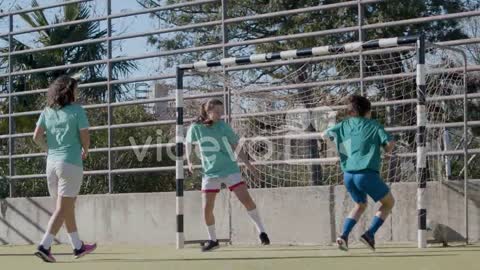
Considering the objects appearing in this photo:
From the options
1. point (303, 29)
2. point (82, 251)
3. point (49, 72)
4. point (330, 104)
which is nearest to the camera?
point (82, 251)

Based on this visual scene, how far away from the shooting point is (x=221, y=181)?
1140 cm

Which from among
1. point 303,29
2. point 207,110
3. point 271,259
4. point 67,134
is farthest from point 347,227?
point 303,29

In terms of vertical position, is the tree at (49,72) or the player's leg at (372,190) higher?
the tree at (49,72)

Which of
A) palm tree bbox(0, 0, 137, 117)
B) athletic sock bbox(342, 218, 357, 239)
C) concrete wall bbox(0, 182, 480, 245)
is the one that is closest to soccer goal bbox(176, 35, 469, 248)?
concrete wall bbox(0, 182, 480, 245)

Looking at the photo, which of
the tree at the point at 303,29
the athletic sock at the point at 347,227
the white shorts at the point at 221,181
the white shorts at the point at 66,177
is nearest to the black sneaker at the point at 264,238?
the white shorts at the point at 221,181

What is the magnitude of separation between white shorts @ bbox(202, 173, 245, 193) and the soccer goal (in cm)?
88

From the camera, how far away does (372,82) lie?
1237 cm

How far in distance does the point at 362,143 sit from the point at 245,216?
125 inches

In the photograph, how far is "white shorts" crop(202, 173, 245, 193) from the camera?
37.1 ft

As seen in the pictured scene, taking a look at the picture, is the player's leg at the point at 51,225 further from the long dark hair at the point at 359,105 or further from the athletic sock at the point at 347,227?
the long dark hair at the point at 359,105

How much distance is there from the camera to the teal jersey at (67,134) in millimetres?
10000

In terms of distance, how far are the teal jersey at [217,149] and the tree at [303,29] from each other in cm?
171

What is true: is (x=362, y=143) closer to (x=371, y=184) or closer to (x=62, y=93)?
(x=371, y=184)

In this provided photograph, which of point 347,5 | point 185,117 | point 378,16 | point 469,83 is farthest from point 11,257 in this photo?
point 378,16
